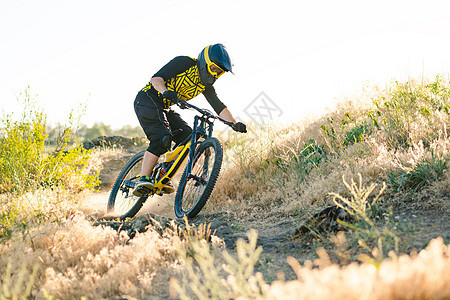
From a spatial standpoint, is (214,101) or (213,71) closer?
(213,71)

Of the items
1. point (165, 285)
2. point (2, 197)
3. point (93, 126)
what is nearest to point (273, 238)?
point (165, 285)

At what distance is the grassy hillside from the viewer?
6.44 feet

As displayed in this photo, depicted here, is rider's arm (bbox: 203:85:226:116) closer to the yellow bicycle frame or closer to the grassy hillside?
the yellow bicycle frame

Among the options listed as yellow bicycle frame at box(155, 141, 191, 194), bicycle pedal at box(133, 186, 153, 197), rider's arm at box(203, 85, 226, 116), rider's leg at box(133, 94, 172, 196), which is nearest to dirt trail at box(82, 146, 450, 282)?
yellow bicycle frame at box(155, 141, 191, 194)

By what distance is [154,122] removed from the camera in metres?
5.78

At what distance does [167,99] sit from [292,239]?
277 cm

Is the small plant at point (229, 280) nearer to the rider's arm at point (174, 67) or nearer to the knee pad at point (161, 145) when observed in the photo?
the knee pad at point (161, 145)

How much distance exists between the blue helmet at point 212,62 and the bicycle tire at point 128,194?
1870 mm

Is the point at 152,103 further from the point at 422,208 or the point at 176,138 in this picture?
the point at 422,208

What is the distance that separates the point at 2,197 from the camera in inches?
271

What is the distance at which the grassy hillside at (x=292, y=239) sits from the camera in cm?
196

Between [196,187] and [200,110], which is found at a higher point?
[200,110]

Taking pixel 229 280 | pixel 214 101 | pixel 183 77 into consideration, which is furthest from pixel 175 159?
pixel 229 280

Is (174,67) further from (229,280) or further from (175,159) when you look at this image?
(229,280)
